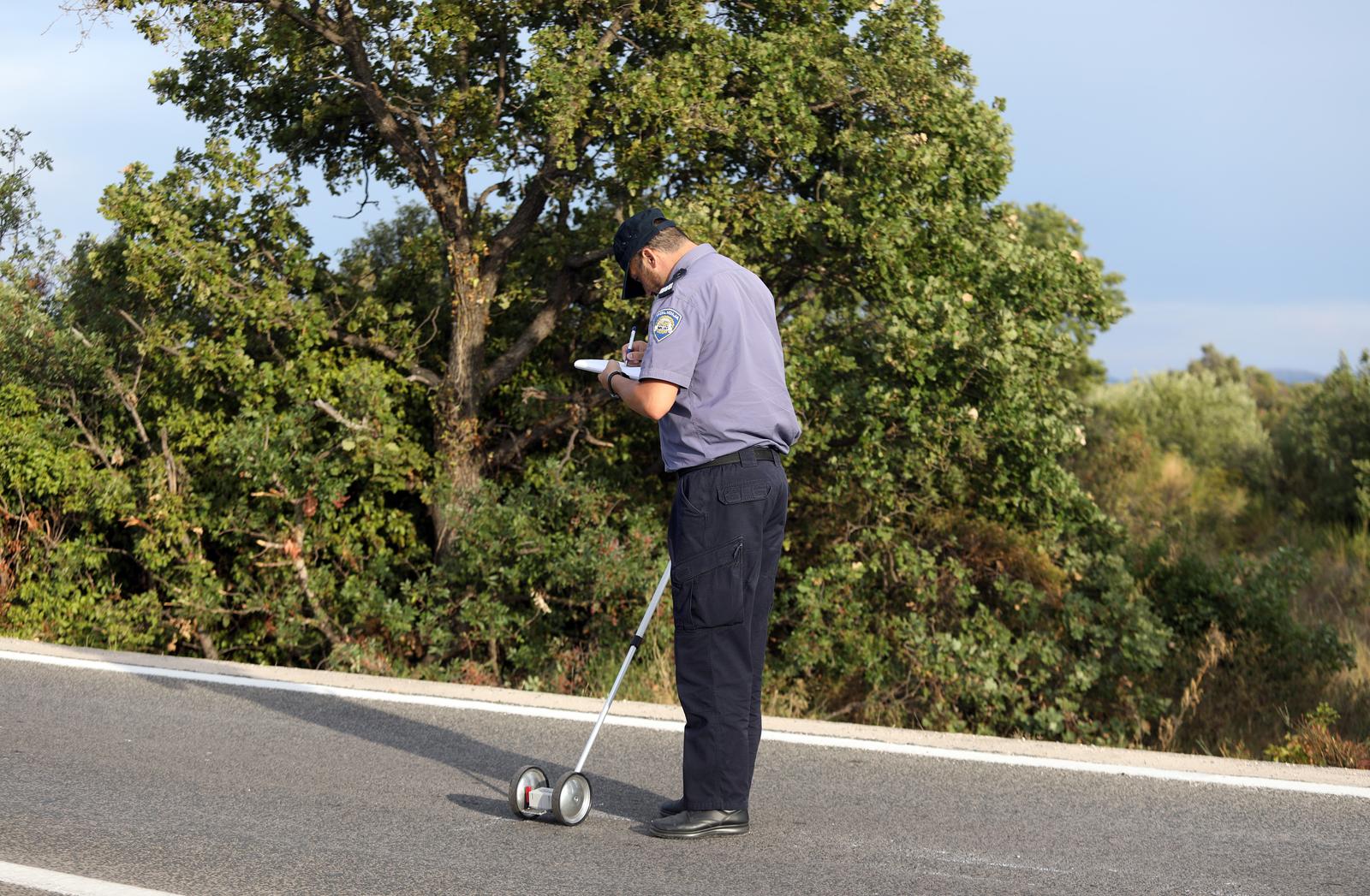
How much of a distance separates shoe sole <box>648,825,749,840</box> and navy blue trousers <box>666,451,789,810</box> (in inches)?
2.8

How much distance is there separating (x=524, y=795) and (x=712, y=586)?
100 cm

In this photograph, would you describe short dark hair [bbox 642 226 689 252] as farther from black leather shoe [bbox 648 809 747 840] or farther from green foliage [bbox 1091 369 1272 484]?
green foliage [bbox 1091 369 1272 484]

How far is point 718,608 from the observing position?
Result: 4.70m

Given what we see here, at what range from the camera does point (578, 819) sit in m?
4.80

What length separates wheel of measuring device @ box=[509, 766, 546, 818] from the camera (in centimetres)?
480

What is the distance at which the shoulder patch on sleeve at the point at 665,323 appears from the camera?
4.69 metres

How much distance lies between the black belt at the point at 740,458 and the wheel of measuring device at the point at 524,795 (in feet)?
3.92

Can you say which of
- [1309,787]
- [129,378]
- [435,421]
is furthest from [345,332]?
[1309,787]

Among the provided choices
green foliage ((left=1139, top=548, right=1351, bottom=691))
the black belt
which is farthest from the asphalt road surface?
green foliage ((left=1139, top=548, right=1351, bottom=691))

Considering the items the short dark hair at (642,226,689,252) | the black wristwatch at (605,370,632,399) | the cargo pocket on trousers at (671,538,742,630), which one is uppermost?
the short dark hair at (642,226,689,252)

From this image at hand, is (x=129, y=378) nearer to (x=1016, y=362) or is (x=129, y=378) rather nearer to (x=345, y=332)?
(x=345, y=332)

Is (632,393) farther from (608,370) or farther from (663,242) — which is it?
(663,242)

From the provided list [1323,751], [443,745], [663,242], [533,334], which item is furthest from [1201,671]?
[663,242]

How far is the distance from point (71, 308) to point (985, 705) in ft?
30.7
